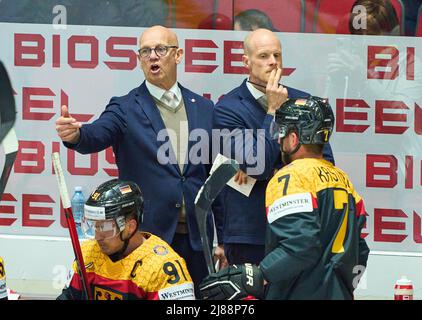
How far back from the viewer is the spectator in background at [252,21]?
8047mm

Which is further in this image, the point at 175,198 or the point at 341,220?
the point at 175,198

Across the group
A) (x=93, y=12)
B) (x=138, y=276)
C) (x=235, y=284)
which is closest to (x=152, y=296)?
(x=138, y=276)

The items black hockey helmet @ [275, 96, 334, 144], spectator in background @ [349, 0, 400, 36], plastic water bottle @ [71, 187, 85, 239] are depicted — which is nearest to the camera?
black hockey helmet @ [275, 96, 334, 144]

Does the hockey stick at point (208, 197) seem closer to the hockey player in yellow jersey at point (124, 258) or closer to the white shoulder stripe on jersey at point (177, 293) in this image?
the hockey player in yellow jersey at point (124, 258)

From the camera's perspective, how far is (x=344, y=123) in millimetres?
8055

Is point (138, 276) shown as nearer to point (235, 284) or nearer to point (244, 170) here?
point (235, 284)

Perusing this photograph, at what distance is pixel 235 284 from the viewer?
6.16m

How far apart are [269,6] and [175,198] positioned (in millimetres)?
1450

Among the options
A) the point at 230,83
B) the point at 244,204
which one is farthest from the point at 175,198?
the point at 230,83

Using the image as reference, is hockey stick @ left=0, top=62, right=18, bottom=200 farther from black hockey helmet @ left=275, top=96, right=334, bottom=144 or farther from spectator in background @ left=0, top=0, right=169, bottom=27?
black hockey helmet @ left=275, top=96, right=334, bottom=144

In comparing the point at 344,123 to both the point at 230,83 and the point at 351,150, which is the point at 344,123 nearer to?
the point at 351,150

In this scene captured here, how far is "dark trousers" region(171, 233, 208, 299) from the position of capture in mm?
7242

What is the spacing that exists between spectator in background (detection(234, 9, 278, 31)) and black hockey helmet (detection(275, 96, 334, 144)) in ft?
5.48

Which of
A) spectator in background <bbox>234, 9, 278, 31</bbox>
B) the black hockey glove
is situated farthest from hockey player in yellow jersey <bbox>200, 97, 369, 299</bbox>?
spectator in background <bbox>234, 9, 278, 31</bbox>
